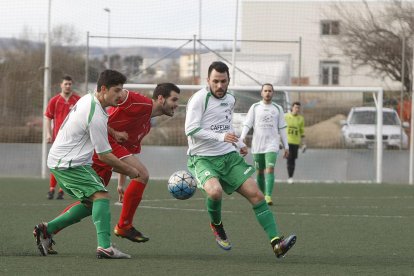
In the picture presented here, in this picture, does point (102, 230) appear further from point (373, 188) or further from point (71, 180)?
point (373, 188)

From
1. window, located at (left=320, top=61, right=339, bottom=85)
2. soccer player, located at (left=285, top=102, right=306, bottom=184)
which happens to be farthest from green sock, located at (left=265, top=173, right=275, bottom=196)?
window, located at (left=320, top=61, right=339, bottom=85)

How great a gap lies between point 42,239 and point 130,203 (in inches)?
45.4

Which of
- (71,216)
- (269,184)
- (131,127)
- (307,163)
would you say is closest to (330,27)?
(307,163)

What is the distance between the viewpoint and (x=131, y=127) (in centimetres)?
998

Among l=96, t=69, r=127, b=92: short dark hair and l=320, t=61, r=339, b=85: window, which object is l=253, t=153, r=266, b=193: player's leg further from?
l=320, t=61, r=339, b=85: window

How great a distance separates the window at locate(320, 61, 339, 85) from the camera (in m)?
30.4

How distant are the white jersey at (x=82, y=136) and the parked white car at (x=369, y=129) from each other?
1480 cm

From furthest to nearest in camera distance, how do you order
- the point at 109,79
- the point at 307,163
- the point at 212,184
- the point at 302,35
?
the point at 302,35, the point at 307,163, the point at 212,184, the point at 109,79

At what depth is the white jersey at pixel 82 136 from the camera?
8.39 m

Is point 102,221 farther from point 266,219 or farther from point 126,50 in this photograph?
point 126,50

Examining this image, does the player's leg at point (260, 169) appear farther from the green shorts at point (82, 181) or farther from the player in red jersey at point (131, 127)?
the green shorts at point (82, 181)

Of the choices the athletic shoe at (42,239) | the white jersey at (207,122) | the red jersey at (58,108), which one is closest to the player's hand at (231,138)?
the white jersey at (207,122)

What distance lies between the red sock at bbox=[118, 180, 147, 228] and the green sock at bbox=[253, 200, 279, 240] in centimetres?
132

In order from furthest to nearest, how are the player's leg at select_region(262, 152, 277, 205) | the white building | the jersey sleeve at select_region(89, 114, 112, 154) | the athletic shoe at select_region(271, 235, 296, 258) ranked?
1. the white building
2. the player's leg at select_region(262, 152, 277, 205)
3. the athletic shoe at select_region(271, 235, 296, 258)
4. the jersey sleeve at select_region(89, 114, 112, 154)
